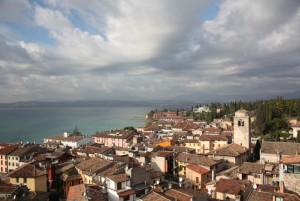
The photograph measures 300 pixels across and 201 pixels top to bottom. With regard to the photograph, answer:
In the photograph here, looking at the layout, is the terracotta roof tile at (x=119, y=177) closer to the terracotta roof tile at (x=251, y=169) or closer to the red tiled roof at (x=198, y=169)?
the red tiled roof at (x=198, y=169)

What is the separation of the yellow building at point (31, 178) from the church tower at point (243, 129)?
31235mm

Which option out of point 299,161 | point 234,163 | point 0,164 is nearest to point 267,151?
point 234,163

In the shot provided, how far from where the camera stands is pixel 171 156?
37.0 meters

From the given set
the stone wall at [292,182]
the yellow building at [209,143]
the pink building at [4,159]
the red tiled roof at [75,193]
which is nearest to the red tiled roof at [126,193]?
the red tiled roof at [75,193]

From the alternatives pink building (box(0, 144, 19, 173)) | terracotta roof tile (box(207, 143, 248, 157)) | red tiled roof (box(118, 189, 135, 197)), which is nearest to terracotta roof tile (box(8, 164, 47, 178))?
red tiled roof (box(118, 189, 135, 197))

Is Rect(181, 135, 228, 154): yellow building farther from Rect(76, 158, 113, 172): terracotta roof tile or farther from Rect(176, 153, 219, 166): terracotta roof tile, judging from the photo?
Rect(76, 158, 113, 172): terracotta roof tile

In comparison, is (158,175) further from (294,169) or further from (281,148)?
(281,148)

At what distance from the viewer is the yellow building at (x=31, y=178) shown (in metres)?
27.3

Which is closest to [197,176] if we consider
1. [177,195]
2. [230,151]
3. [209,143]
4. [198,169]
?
[198,169]

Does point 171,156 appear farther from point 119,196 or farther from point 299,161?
point 299,161

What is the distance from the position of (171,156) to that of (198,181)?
584 cm

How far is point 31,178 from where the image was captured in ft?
90.0

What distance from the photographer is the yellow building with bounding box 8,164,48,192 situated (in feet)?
89.5

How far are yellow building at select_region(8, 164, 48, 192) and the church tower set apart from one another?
31235 millimetres
